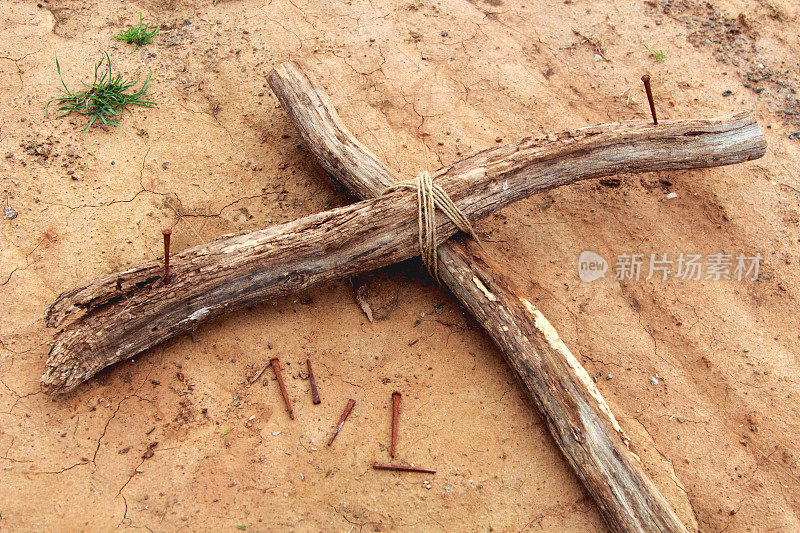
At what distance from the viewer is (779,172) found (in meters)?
4.15

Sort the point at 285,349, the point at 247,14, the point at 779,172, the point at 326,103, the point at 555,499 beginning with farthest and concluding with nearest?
the point at 247,14 → the point at 779,172 → the point at 326,103 → the point at 285,349 → the point at 555,499

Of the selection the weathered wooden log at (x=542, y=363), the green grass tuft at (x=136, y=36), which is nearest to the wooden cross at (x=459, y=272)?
the weathered wooden log at (x=542, y=363)

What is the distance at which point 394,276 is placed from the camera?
353cm

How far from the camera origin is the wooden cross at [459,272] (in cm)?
268

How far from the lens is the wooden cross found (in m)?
2.68

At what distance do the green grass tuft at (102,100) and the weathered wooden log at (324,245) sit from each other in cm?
170

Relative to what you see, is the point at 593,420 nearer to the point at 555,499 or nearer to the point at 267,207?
the point at 555,499

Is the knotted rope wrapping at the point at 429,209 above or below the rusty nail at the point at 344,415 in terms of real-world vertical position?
above

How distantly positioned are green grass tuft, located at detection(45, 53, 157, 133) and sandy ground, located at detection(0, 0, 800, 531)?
0.13m

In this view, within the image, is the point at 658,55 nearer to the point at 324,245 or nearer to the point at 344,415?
the point at 324,245

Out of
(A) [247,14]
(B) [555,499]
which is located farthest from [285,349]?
(A) [247,14]

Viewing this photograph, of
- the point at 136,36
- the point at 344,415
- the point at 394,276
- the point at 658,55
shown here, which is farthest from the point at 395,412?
the point at 658,55

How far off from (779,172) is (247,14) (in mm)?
4338

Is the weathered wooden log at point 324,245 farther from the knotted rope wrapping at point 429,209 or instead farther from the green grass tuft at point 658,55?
the green grass tuft at point 658,55
